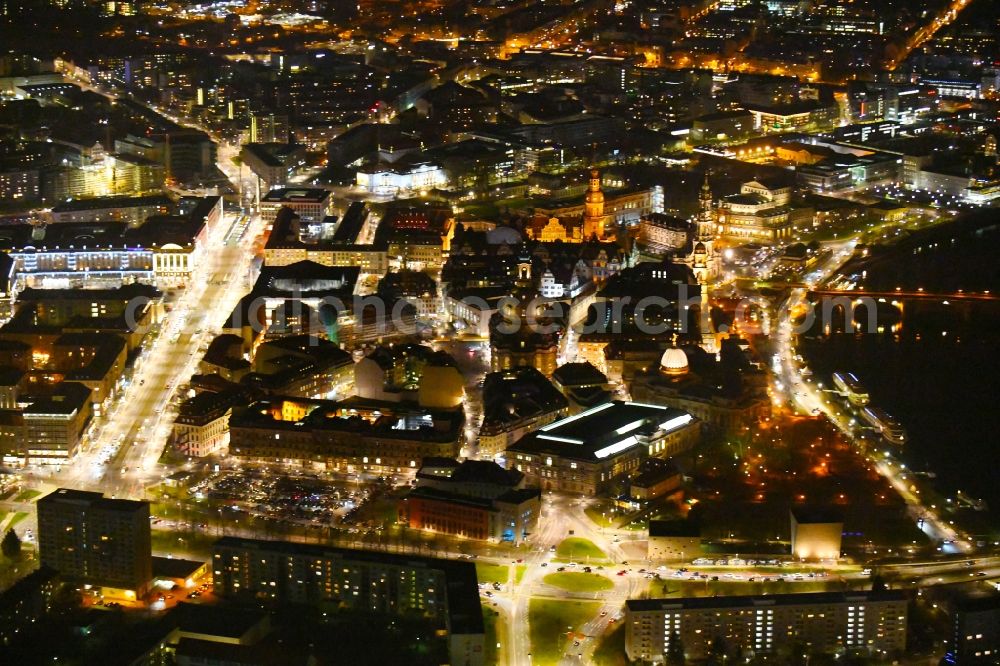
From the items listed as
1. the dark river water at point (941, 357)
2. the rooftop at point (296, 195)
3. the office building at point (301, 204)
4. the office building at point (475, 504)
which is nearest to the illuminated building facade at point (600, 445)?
the office building at point (475, 504)

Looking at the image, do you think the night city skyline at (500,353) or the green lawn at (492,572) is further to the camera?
the green lawn at (492,572)

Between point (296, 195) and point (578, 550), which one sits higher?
point (296, 195)

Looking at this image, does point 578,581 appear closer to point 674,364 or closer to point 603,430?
point 603,430

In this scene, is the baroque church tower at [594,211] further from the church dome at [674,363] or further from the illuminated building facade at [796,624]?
the illuminated building facade at [796,624]

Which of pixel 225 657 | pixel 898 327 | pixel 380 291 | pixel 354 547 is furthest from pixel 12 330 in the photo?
pixel 898 327

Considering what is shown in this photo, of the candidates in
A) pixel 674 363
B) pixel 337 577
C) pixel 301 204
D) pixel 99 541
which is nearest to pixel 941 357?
pixel 674 363

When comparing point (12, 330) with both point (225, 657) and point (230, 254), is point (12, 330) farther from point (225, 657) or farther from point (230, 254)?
point (225, 657)
